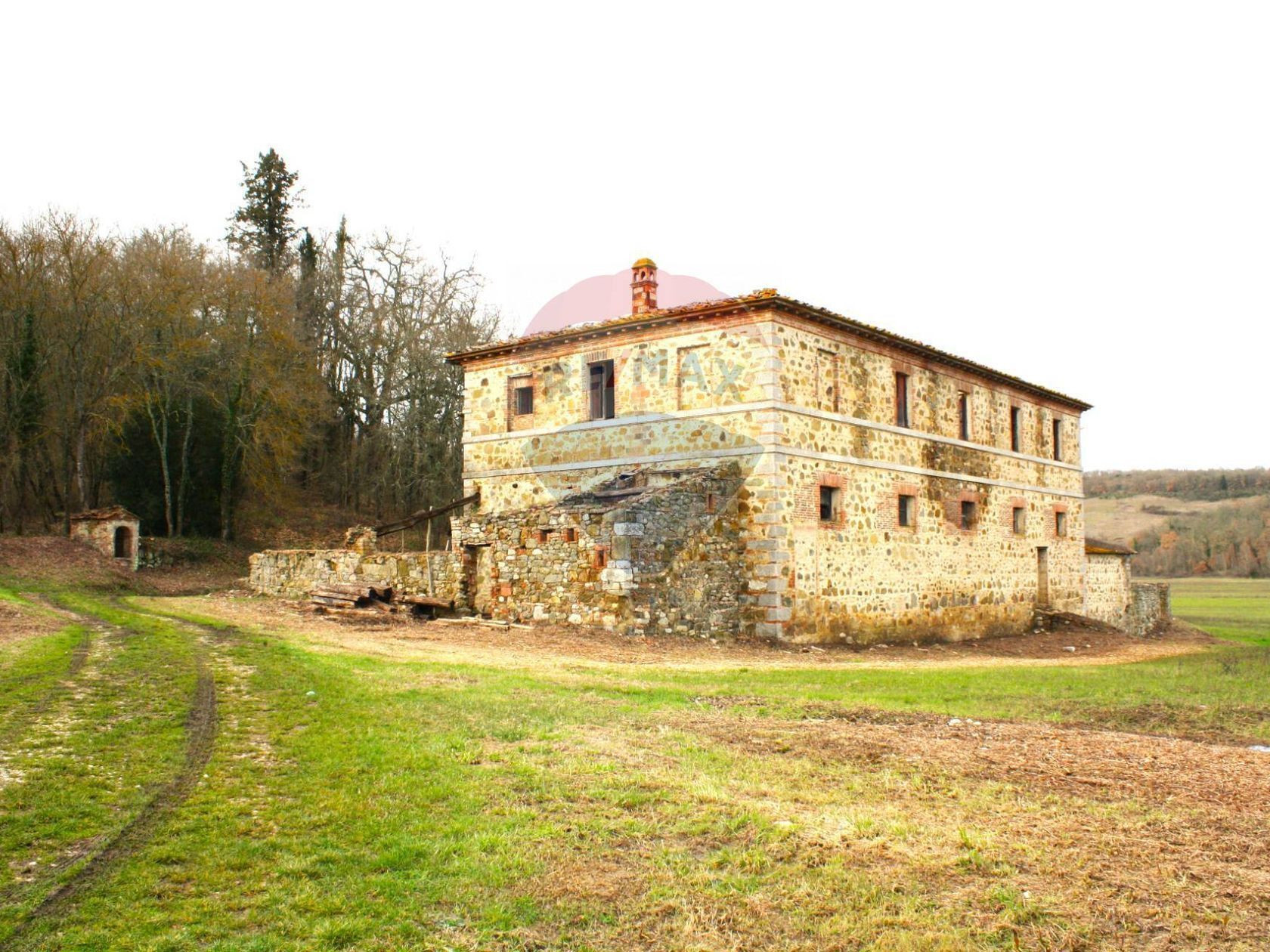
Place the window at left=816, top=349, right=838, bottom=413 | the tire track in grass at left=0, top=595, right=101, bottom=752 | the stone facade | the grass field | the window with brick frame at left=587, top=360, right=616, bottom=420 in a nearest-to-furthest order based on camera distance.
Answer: the grass field
the tire track in grass at left=0, top=595, right=101, bottom=752
the stone facade
the window at left=816, top=349, right=838, bottom=413
the window with brick frame at left=587, top=360, right=616, bottom=420

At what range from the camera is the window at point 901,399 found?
2389 cm

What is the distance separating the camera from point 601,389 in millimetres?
23062

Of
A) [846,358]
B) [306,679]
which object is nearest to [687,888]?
[306,679]

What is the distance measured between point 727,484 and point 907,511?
19.7 ft

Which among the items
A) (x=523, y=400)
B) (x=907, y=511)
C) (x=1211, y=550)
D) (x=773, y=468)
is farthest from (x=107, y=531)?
(x=1211, y=550)

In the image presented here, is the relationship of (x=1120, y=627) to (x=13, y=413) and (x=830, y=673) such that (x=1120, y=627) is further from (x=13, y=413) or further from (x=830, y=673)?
(x=13, y=413)

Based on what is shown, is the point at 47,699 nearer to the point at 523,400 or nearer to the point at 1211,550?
the point at 523,400

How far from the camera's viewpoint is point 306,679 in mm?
11438

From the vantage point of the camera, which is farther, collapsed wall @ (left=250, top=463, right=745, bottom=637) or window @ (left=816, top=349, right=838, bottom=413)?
window @ (left=816, top=349, right=838, bottom=413)

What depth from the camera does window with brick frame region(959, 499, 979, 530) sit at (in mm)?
26062

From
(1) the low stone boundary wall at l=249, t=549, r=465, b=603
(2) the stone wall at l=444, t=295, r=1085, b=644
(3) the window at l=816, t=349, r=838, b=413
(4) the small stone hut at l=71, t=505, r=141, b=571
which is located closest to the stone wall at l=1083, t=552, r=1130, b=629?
(2) the stone wall at l=444, t=295, r=1085, b=644

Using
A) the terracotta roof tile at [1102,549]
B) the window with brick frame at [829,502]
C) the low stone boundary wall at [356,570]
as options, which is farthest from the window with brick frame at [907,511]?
the terracotta roof tile at [1102,549]

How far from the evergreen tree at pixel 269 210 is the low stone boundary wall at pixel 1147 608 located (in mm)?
38249

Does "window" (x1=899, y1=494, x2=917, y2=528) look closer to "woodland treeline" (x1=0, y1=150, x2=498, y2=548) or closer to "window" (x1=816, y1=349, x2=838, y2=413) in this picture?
"window" (x1=816, y1=349, x2=838, y2=413)
